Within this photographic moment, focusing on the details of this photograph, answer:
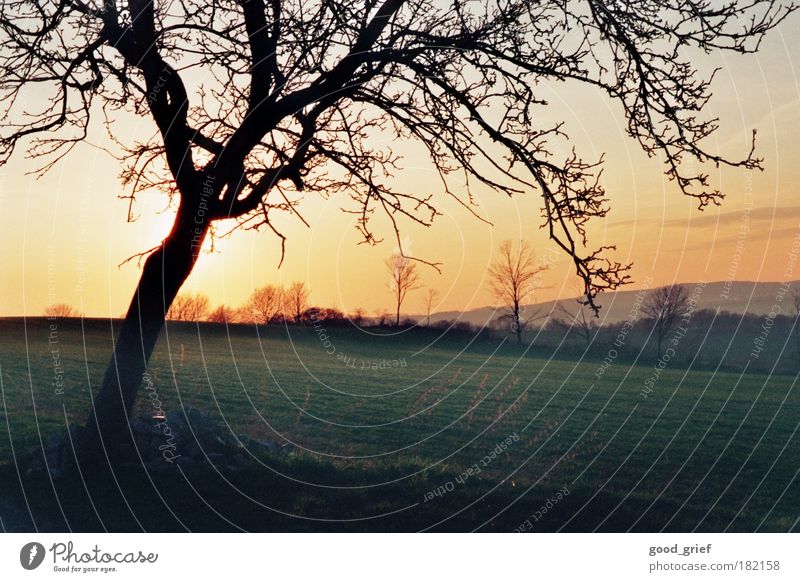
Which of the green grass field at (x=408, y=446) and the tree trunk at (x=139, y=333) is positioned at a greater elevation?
the tree trunk at (x=139, y=333)

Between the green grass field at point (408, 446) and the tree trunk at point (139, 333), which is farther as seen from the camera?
the tree trunk at point (139, 333)

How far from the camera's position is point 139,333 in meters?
11.5

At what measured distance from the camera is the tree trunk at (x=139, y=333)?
11391 millimetres

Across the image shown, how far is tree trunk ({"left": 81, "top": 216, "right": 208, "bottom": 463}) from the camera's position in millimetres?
11391

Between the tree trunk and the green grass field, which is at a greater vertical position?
the tree trunk
